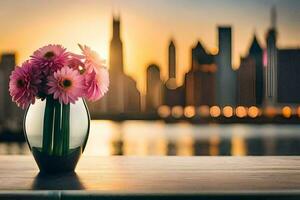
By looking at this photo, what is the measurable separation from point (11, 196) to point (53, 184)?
0.21 metres

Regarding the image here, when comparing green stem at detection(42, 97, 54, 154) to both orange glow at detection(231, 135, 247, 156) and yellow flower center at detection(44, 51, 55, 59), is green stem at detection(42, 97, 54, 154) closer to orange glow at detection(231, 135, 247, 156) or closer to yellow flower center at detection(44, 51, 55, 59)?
yellow flower center at detection(44, 51, 55, 59)

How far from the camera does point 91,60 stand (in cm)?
212

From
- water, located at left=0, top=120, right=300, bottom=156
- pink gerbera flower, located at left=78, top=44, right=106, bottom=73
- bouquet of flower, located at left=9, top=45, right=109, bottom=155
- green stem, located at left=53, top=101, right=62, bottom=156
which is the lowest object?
water, located at left=0, top=120, right=300, bottom=156

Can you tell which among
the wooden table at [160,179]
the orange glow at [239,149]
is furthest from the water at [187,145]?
the wooden table at [160,179]

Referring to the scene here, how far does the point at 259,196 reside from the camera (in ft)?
5.47

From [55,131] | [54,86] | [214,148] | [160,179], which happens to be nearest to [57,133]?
[55,131]

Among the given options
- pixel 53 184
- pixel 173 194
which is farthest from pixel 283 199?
pixel 53 184

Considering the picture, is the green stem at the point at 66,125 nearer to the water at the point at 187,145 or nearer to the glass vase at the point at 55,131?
the glass vase at the point at 55,131

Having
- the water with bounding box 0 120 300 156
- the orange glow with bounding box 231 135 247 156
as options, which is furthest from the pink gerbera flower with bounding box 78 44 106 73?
the orange glow with bounding box 231 135 247 156

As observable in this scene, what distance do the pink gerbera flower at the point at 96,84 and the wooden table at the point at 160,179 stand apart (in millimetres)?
252

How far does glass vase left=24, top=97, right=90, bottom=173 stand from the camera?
2.05 m

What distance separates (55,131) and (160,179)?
377 millimetres

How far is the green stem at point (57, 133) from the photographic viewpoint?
2.05 meters

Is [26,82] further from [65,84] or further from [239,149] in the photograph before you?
[239,149]
